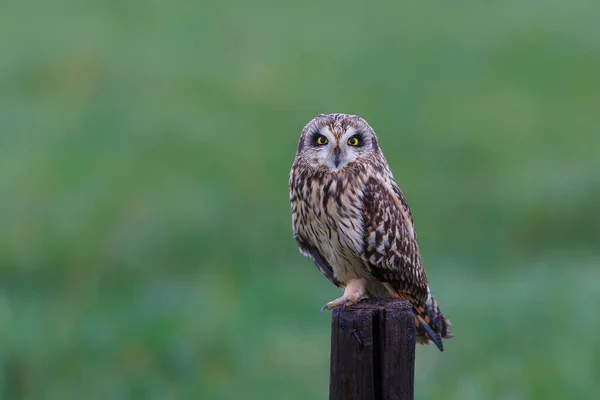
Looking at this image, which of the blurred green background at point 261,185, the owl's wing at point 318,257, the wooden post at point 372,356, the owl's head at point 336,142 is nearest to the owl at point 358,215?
the owl's head at point 336,142

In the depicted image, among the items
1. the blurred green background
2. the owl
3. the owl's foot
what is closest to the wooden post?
the owl's foot

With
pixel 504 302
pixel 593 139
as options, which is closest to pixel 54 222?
pixel 504 302

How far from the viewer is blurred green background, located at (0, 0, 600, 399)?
6.84m

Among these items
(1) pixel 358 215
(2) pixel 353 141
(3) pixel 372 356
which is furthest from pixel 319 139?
(3) pixel 372 356

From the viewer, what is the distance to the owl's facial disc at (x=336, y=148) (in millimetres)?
4340

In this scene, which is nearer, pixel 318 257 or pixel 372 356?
pixel 372 356

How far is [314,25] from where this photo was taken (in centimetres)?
1558

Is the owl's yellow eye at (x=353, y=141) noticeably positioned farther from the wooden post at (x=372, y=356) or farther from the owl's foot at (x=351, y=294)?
the wooden post at (x=372, y=356)

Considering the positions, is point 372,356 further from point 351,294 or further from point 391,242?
point 391,242

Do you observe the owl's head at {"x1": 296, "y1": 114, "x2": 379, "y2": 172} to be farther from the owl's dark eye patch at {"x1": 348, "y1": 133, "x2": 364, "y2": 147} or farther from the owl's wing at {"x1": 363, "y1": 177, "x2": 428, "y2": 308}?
the owl's wing at {"x1": 363, "y1": 177, "x2": 428, "y2": 308}

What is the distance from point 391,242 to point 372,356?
993 millimetres

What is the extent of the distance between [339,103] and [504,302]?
5097mm

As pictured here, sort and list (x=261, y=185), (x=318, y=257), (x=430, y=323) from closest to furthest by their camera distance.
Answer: (x=430, y=323)
(x=318, y=257)
(x=261, y=185)

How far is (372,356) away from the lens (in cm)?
361
